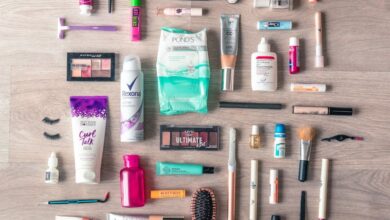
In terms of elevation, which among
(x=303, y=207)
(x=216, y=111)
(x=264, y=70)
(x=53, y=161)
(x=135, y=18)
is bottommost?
(x=303, y=207)

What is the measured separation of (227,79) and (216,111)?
0.29ft

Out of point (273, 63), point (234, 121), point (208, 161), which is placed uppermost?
point (273, 63)

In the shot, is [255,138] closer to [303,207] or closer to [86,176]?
[303,207]

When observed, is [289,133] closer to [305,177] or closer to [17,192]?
[305,177]

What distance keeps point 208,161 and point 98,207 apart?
31 cm

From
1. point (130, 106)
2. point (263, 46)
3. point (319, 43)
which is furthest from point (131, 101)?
point (319, 43)

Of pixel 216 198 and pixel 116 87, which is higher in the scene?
pixel 116 87

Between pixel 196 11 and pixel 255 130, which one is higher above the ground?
pixel 196 11

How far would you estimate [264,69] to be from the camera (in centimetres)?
120

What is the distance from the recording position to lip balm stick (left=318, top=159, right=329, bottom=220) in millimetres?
1200

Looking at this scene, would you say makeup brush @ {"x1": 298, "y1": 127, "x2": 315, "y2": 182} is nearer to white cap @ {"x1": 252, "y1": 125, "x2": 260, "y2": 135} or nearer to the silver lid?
white cap @ {"x1": 252, "y1": 125, "x2": 260, "y2": 135}

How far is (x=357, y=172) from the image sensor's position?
4.01 feet

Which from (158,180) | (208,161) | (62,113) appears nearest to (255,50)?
(208,161)

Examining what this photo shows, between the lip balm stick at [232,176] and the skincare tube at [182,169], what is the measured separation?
0.05m
